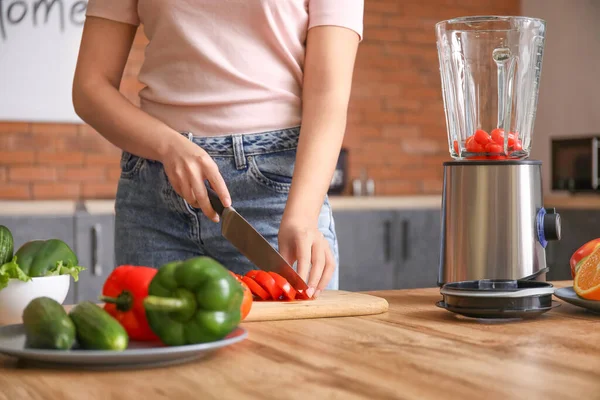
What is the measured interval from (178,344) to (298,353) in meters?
0.13

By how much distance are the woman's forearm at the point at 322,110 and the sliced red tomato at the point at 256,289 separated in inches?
5.8

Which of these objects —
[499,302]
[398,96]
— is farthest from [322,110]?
[398,96]

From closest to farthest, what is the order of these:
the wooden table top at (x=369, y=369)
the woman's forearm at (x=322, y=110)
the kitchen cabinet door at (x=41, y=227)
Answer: the wooden table top at (x=369, y=369) < the woman's forearm at (x=322, y=110) < the kitchen cabinet door at (x=41, y=227)

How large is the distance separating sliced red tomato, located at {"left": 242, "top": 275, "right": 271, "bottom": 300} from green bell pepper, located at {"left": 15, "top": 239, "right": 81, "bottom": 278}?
0.23 meters

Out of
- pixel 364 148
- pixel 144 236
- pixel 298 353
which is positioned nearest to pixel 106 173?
pixel 364 148

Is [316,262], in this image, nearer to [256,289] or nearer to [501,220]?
[256,289]

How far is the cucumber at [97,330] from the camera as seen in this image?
29.3 inches

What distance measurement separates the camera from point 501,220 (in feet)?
3.95

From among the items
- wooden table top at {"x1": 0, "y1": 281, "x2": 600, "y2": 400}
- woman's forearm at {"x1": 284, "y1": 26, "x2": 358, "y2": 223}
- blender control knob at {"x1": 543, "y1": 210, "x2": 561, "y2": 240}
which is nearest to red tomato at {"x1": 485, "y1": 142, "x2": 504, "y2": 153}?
blender control knob at {"x1": 543, "y1": 210, "x2": 561, "y2": 240}

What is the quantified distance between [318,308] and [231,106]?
1.35 feet

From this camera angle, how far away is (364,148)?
4.36m

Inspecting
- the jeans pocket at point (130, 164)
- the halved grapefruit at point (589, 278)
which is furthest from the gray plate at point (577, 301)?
the jeans pocket at point (130, 164)

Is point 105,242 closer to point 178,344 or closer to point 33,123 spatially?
point 33,123

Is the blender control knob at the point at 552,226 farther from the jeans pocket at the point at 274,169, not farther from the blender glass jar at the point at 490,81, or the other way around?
the jeans pocket at the point at 274,169
